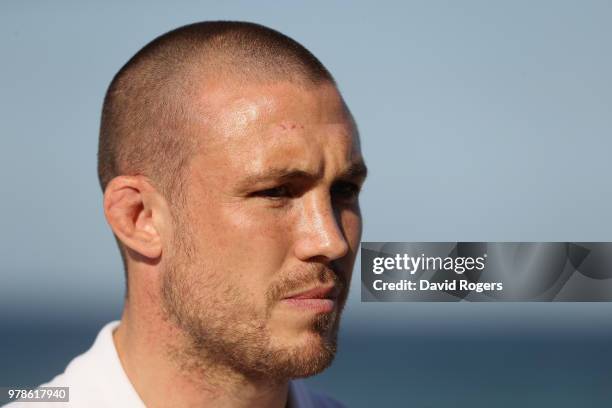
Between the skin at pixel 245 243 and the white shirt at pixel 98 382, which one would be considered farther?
the white shirt at pixel 98 382

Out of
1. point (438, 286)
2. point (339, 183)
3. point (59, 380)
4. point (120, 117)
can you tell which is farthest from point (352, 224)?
point (438, 286)

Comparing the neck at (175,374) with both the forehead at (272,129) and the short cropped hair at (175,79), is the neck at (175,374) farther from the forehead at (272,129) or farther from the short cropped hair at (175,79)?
the forehead at (272,129)

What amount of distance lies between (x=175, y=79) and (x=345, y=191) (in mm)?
858

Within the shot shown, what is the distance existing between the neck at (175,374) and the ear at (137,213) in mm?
244

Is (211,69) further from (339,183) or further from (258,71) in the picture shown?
(339,183)

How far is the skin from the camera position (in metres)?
3.61

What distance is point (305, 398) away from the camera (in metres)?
4.28

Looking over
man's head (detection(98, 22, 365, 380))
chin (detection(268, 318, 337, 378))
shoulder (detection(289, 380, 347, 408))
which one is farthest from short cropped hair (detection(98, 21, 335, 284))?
shoulder (detection(289, 380, 347, 408))

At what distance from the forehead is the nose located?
145 mm

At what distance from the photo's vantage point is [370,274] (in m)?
9.11

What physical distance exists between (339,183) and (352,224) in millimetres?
181

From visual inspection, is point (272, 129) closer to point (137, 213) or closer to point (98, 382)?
point (137, 213)

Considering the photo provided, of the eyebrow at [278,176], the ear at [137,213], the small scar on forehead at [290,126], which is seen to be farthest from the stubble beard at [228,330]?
the small scar on forehead at [290,126]

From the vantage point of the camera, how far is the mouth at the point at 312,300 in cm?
361
